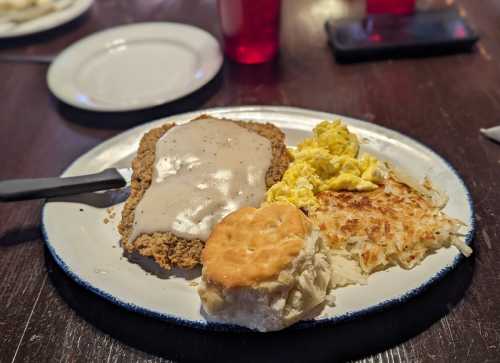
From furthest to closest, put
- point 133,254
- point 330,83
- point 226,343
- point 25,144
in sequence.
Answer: point 330,83, point 25,144, point 133,254, point 226,343

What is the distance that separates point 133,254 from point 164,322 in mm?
259

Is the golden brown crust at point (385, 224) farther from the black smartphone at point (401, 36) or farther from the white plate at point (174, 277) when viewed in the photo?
the black smartphone at point (401, 36)

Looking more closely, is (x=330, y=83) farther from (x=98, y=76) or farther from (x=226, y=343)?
(x=226, y=343)

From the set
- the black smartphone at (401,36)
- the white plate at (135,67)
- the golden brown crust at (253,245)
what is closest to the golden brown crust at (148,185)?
the golden brown crust at (253,245)

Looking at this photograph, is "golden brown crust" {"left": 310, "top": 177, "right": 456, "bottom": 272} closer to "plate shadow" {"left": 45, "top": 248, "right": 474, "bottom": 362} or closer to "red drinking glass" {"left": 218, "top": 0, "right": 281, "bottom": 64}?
"plate shadow" {"left": 45, "top": 248, "right": 474, "bottom": 362}

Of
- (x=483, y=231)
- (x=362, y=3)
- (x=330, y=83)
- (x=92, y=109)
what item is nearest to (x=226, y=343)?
(x=483, y=231)

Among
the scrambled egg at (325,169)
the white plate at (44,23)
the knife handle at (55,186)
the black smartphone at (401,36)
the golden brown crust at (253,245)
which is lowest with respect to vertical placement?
the white plate at (44,23)

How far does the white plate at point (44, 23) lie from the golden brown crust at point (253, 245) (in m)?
2.12

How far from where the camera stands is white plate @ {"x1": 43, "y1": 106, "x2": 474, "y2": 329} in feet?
4.06

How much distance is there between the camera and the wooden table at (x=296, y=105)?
4.19 feet

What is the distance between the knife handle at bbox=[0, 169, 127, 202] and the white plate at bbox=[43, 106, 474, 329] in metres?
0.04

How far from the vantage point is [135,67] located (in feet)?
8.23

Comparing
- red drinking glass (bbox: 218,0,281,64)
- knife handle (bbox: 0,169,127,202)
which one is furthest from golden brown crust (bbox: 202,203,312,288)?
red drinking glass (bbox: 218,0,281,64)

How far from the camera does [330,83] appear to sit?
2.36 m
